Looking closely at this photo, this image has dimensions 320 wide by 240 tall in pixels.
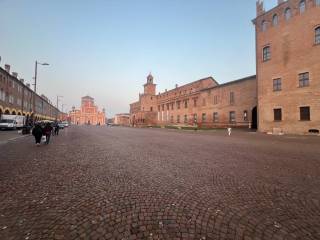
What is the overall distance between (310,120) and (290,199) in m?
24.4

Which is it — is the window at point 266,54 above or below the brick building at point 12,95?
above

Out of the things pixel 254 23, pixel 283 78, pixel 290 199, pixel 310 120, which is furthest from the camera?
pixel 254 23

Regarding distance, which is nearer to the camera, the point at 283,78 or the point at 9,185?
the point at 9,185

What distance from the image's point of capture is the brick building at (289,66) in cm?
2259

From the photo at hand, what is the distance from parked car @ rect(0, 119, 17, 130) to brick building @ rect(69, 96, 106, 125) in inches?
4143

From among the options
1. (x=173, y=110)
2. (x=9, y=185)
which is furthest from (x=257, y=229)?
(x=173, y=110)

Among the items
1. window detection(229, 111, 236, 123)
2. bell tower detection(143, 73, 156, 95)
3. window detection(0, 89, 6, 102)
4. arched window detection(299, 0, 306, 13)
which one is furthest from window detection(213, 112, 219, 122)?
window detection(0, 89, 6, 102)

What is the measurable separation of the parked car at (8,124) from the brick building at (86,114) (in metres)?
105

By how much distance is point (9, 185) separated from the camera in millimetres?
4738

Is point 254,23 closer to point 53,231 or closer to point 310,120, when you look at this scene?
point 310,120

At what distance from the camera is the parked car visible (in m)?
29.8

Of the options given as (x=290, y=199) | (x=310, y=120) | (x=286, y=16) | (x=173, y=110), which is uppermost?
(x=286, y=16)

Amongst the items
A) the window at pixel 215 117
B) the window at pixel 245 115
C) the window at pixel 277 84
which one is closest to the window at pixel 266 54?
the window at pixel 277 84

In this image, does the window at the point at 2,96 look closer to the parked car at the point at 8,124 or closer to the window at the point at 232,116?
the parked car at the point at 8,124
